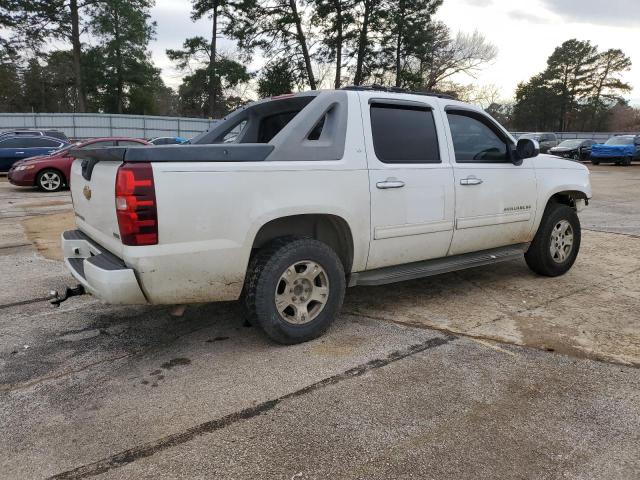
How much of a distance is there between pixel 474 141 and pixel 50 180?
41.8ft

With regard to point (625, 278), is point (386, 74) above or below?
above

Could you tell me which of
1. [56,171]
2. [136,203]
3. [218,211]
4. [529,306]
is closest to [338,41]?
[56,171]

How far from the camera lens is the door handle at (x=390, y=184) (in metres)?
3.94

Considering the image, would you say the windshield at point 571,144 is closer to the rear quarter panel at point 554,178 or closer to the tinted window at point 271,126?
the rear quarter panel at point 554,178

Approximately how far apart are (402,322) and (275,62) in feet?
96.6

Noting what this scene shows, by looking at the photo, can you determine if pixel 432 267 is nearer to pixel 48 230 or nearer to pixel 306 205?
pixel 306 205

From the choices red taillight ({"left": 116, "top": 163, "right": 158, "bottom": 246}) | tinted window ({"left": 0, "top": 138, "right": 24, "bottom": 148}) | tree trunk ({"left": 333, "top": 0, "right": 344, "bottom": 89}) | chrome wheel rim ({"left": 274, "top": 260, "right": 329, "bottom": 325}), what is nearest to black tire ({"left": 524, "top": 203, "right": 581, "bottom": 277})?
chrome wheel rim ({"left": 274, "top": 260, "right": 329, "bottom": 325})

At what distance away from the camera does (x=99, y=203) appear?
348 cm

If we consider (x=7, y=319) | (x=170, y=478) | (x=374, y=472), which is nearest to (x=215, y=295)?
(x=170, y=478)

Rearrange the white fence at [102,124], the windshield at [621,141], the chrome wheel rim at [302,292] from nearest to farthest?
the chrome wheel rim at [302,292] → the windshield at [621,141] → the white fence at [102,124]

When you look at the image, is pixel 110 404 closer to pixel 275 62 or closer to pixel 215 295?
pixel 215 295

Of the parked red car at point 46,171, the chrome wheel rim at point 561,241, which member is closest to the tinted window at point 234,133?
the chrome wheel rim at point 561,241

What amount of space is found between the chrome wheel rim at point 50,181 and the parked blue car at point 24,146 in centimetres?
347

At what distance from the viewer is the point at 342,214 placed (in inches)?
148
